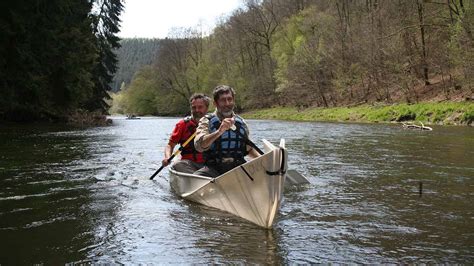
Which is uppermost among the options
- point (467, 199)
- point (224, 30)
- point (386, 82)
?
point (224, 30)

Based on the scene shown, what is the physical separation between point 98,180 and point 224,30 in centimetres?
5168

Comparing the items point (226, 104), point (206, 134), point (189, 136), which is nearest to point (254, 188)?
point (206, 134)

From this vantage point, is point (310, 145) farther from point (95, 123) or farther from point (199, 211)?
point (95, 123)

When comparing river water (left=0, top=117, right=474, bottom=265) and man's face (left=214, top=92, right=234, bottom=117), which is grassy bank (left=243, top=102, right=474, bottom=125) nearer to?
river water (left=0, top=117, right=474, bottom=265)

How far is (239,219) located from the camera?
529cm

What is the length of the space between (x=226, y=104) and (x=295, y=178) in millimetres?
2441

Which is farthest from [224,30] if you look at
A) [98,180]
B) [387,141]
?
[98,180]

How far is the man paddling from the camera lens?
557 centimetres

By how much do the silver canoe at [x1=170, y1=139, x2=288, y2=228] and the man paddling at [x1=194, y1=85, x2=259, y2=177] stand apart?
0.99 feet

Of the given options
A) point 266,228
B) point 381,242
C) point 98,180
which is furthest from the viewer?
point 98,180

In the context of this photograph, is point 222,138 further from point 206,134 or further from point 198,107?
point 198,107

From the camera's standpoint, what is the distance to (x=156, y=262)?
3.84m

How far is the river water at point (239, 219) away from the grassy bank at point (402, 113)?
1281 centimetres

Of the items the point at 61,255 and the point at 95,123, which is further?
the point at 95,123
